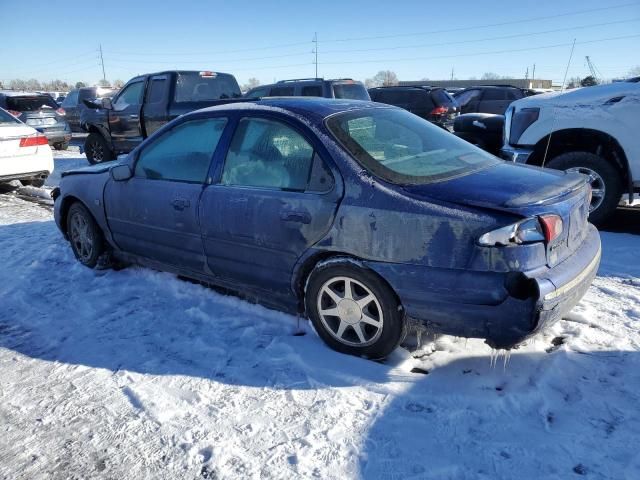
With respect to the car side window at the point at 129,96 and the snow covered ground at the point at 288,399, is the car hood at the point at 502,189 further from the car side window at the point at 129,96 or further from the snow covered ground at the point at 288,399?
the car side window at the point at 129,96

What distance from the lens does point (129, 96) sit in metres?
10.3

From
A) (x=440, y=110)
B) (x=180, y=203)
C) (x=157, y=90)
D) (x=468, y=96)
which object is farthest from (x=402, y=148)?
(x=468, y=96)

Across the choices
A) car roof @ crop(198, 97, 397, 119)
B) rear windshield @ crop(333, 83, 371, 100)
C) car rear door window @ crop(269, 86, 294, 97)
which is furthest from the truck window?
car roof @ crop(198, 97, 397, 119)

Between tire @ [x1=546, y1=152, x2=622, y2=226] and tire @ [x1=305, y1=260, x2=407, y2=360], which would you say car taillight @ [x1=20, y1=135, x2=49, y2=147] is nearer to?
tire @ [x1=305, y1=260, x2=407, y2=360]

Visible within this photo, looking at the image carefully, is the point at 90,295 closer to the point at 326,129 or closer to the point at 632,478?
the point at 326,129

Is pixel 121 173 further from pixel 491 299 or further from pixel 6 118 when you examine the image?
pixel 6 118

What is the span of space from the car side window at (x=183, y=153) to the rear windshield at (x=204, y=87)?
5.77 metres

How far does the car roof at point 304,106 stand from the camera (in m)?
3.32

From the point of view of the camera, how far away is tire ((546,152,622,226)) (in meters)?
5.48

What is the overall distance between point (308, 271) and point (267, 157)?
0.85m

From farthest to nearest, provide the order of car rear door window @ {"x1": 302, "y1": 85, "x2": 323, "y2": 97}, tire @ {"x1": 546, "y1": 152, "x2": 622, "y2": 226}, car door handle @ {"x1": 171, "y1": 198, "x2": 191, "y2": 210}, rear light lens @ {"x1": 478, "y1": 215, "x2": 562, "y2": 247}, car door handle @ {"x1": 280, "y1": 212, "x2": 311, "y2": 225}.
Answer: car rear door window @ {"x1": 302, "y1": 85, "x2": 323, "y2": 97} → tire @ {"x1": 546, "y1": 152, "x2": 622, "y2": 226} → car door handle @ {"x1": 171, "y1": 198, "x2": 191, "y2": 210} → car door handle @ {"x1": 280, "y1": 212, "x2": 311, "y2": 225} → rear light lens @ {"x1": 478, "y1": 215, "x2": 562, "y2": 247}

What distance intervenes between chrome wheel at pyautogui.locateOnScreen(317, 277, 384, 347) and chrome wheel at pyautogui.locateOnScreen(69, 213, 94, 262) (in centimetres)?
275

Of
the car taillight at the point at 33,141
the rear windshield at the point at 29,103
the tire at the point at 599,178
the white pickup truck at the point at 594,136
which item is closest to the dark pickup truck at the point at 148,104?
the car taillight at the point at 33,141

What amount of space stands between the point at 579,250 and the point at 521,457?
53.1 inches
